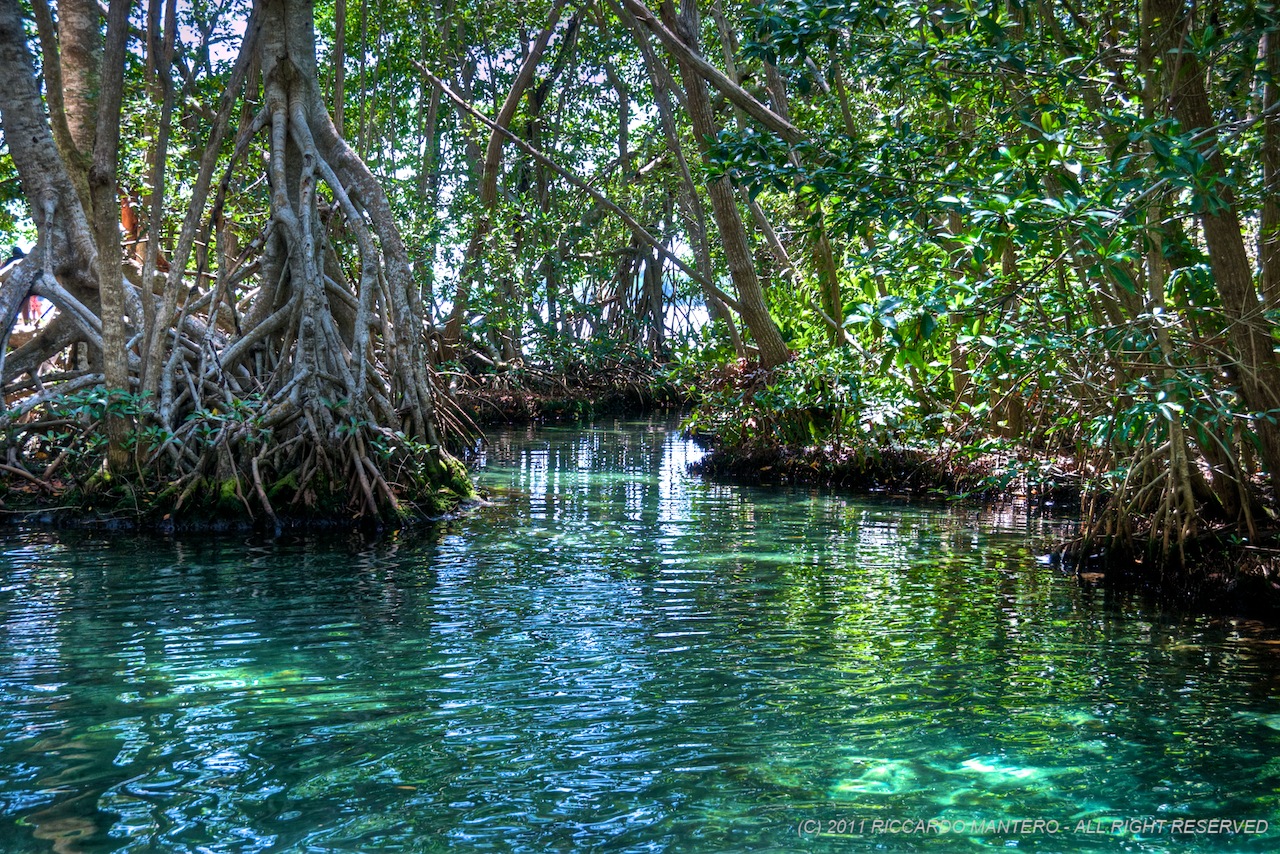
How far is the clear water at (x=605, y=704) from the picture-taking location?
3.41 metres

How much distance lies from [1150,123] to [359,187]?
692 cm

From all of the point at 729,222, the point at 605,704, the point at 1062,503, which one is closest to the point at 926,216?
the point at 605,704

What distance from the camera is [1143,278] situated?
789cm

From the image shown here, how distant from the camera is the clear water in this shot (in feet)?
11.2

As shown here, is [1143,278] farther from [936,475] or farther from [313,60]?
[313,60]

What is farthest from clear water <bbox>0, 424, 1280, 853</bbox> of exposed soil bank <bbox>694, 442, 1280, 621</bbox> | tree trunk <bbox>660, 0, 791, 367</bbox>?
tree trunk <bbox>660, 0, 791, 367</bbox>

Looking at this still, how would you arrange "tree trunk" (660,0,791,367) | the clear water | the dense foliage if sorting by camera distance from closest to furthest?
the clear water
the dense foliage
"tree trunk" (660,0,791,367)

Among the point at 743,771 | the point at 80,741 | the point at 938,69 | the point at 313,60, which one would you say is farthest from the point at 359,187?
the point at 743,771

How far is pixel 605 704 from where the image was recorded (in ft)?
14.7

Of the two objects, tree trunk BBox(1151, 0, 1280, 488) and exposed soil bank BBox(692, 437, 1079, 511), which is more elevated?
tree trunk BBox(1151, 0, 1280, 488)

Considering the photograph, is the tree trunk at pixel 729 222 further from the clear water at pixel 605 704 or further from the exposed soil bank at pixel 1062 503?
the clear water at pixel 605 704

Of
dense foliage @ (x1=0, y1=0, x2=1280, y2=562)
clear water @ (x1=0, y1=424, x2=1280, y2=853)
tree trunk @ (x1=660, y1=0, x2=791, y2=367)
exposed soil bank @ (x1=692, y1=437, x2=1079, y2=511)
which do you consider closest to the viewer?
clear water @ (x1=0, y1=424, x2=1280, y2=853)

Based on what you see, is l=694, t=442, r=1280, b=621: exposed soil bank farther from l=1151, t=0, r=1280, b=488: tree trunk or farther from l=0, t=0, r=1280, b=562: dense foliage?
l=1151, t=0, r=1280, b=488: tree trunk

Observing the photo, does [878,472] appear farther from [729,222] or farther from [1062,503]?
[729,222]
